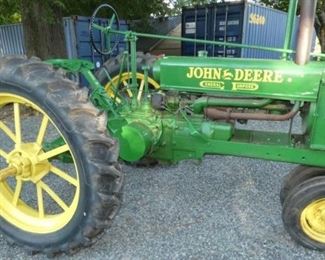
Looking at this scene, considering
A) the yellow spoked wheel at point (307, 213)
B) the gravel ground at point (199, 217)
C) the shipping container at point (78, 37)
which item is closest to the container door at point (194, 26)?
the shipping container at point (78, 37)

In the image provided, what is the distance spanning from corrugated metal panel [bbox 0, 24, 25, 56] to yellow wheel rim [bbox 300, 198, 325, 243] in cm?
1104

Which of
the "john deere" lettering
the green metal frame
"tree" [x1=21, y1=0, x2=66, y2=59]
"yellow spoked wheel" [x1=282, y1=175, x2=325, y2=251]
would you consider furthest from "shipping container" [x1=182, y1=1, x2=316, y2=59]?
"yellow spoked wheel" [x1=282, y1=175, x2=325, y2=251]

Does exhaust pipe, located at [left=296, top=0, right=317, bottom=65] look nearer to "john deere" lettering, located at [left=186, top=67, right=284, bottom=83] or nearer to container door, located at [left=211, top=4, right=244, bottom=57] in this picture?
"john deere" lettering, located at [left=186, top=67, right=284, bottom=83]

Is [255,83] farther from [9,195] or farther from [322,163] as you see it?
[9,195]

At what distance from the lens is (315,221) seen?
241 cm

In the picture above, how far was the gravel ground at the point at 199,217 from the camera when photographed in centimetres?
244

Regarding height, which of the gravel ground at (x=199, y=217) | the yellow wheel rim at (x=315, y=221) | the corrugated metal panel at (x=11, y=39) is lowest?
the gravel ground at (x=199, y=217)

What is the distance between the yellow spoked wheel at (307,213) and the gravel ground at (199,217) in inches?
3.3

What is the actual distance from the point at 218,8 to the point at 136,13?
2011mm

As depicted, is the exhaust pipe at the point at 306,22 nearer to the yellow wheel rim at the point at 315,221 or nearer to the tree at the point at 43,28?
the yellow wheel rim at the point at 315,221

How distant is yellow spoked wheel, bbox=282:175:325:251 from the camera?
2.34 m

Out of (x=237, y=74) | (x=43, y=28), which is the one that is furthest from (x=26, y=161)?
(x=43, y=28)

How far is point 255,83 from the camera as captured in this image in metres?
2.44

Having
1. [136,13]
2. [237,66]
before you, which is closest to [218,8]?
[136,13]
